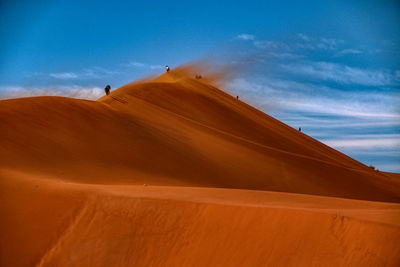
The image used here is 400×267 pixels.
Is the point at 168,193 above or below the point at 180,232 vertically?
above

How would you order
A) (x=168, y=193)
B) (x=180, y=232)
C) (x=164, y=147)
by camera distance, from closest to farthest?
1. (x=180, y=232)
2. (x=168, y=193)
3. (x=164, y=147)

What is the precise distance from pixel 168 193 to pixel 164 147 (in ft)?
28.9

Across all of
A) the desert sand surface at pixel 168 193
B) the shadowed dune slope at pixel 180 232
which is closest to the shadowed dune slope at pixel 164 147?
the desert sand surface at pixel 168 193

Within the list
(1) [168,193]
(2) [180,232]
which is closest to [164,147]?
(1) [168,193]

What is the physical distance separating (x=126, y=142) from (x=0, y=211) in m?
9.17

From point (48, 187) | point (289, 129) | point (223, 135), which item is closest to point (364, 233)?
point (48, 187)

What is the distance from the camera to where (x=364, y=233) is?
237 inches

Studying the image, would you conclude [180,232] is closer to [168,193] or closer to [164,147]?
[168,193]

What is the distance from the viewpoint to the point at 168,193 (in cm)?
912

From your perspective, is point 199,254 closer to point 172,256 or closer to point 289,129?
point 172,256

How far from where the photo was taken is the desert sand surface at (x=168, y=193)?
21.3 ft

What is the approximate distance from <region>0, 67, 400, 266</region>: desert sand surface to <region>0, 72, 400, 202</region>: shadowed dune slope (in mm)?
84

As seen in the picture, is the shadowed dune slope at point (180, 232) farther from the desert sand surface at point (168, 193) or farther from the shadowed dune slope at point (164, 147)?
the shadowed dune slope at point (164, 147)

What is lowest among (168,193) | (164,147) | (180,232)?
(180,232)
